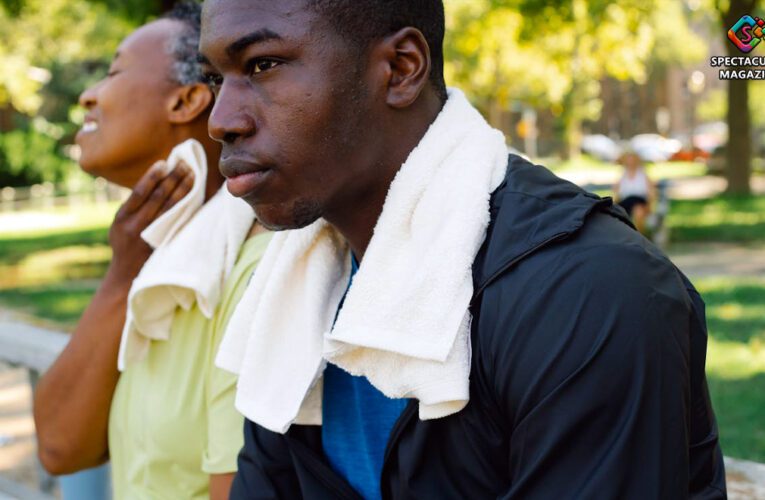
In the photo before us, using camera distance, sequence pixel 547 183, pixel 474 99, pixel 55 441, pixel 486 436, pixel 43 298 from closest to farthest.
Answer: pixel 486 436
pixel 547 183
pixel 55 441
pixel 43 298
pixel 474 99

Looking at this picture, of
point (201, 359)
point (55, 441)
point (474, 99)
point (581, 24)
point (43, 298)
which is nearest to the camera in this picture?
point (201, 359)

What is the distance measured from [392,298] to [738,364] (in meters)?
5.48

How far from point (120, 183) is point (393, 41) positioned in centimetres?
146

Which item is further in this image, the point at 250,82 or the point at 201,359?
the point at 201,359

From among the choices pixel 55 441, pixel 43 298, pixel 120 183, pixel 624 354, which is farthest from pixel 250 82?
pixel 43 298

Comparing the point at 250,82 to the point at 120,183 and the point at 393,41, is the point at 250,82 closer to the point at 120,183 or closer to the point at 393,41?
the point at 393,41

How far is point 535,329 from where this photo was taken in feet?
4.71

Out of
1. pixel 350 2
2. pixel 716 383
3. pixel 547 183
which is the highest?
pixel 350 2

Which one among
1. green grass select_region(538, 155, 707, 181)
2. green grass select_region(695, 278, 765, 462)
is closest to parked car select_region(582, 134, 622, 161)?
green grass select_region(538, 155, 707, 181)

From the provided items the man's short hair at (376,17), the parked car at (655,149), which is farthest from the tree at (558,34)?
the parked car at (655,149)

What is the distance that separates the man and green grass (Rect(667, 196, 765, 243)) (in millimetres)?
13230

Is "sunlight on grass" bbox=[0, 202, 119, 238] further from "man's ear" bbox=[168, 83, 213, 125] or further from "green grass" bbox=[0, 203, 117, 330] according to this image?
"man's ear" bbox=[168, 83, 213, 125]

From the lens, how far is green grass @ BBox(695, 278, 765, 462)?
5031 millimetres

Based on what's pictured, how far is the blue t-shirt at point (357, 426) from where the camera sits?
6.09 ft
